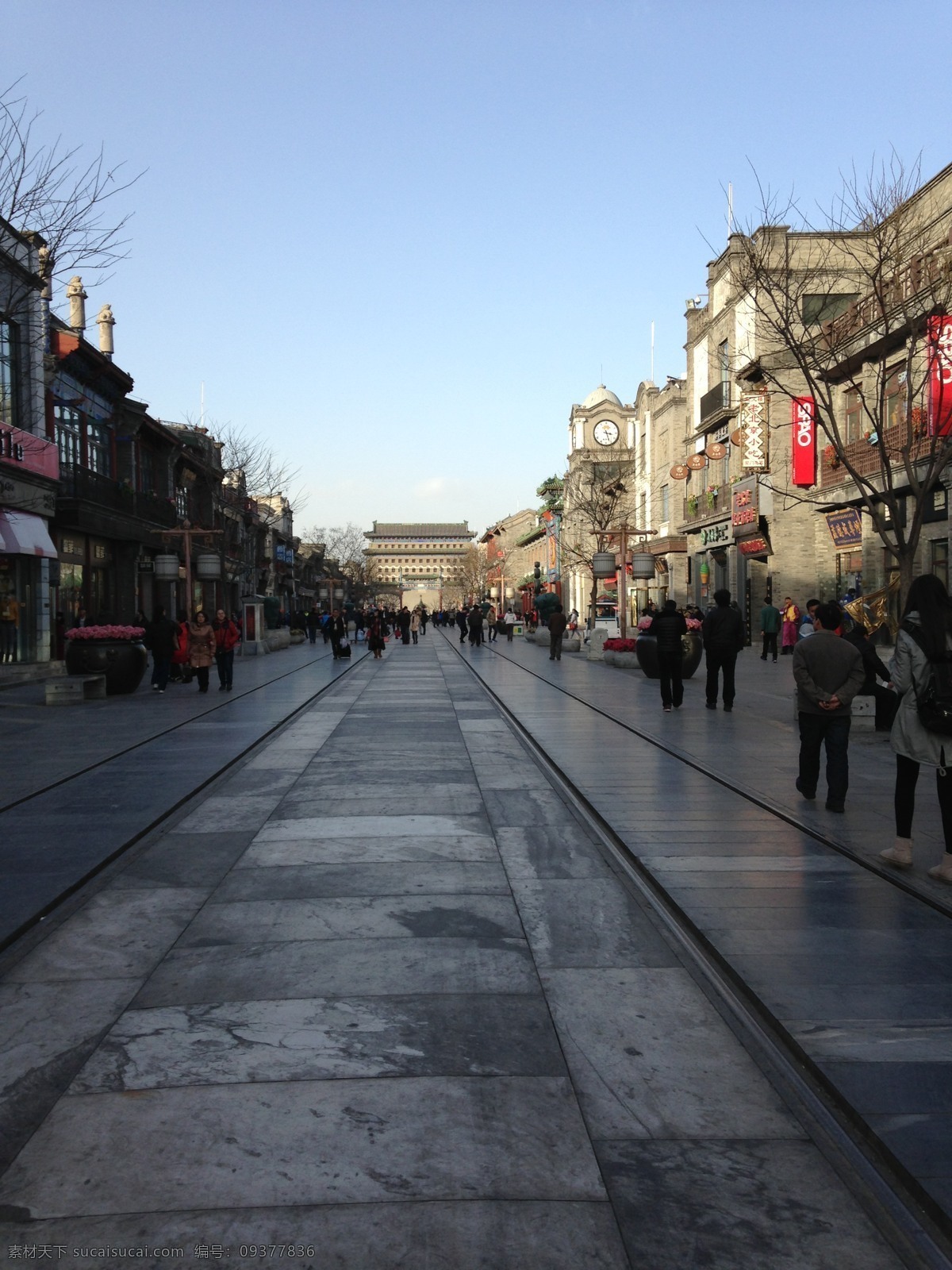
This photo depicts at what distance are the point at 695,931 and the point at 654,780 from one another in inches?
206

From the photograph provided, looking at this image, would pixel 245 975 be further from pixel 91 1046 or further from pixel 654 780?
pixel 654 780

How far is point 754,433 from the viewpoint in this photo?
1578 inches

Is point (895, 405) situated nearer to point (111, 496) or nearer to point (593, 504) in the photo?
point (111, 496)

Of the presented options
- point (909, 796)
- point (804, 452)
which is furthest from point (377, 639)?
point (909, 796)

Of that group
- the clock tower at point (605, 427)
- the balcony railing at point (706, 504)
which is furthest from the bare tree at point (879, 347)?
the clock tower at point (605, 427)

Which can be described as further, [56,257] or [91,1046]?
[56,257]

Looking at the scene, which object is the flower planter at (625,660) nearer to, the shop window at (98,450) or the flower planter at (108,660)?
the flower planter at (108,660)

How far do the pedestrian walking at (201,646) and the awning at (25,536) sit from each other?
5568 millimetres

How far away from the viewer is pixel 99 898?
6.71m

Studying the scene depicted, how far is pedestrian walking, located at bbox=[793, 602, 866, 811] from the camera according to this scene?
30.8 ft

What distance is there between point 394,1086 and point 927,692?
13.5 feet

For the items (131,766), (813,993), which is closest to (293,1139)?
(813,993)

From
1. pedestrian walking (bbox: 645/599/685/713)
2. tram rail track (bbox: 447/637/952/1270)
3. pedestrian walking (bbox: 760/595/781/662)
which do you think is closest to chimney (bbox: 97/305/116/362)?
pedestrian walking (bbox: 760/595/781/662)

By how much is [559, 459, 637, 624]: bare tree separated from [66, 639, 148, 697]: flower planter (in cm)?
2764
